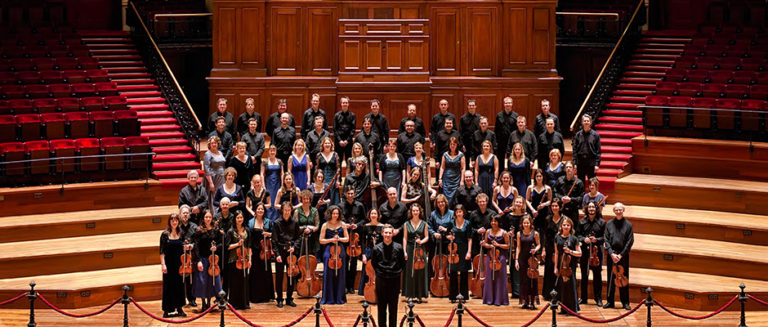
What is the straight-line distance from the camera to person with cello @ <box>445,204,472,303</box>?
33.9ft

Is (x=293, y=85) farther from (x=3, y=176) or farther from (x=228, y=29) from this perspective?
(x=3, y=176)

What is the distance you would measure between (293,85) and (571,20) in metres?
4.89

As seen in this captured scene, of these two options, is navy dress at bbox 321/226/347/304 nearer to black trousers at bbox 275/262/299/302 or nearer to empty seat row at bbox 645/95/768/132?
black trousers at bbox 275/262/299/302

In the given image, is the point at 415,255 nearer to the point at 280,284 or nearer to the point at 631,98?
the point at 280,284

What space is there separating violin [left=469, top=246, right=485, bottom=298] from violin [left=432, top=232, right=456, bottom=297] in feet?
0.86

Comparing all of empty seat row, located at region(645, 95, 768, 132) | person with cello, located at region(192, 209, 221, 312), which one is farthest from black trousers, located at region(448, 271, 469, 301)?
empty seat row, located at region(645, 95, 768, 132)

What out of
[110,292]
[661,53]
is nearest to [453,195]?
[110,292]

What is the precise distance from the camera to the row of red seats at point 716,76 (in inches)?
549

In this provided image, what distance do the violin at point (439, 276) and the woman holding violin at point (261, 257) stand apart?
154 centimetres

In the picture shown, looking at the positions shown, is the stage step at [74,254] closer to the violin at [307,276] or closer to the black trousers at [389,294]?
the violin at [307,276]

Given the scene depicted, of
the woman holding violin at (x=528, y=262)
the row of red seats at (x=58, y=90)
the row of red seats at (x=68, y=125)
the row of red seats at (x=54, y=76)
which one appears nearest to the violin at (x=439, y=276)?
the woman holding violin at (x=528, y=262)

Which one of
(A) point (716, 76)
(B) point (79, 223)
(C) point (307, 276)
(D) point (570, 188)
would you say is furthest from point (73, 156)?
(A) point (716, 76)

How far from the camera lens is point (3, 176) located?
12.2 m

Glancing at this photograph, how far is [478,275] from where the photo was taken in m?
10.5
